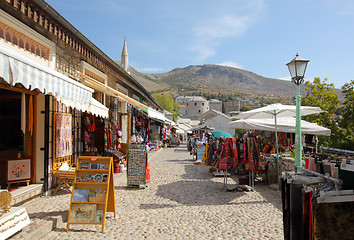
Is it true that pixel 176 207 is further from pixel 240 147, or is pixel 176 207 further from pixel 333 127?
pixel 333 127

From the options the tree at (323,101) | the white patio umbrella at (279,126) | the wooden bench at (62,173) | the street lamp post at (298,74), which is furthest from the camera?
the tree at (323,101)

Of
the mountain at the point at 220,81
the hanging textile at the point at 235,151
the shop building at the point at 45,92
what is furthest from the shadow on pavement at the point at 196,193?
the mountain at the point at 220,81

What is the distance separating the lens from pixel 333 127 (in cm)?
1341

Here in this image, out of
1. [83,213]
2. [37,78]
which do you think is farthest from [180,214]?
[37,78]

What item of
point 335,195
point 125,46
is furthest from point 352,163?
point 125,46

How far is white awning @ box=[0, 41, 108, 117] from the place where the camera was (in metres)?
2.61

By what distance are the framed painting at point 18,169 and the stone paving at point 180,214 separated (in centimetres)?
71

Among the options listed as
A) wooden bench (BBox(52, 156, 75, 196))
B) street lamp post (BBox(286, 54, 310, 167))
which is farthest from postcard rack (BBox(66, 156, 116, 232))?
street lamp post (BBox(286, 54, 310, 167))

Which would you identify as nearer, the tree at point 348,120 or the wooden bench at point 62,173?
the wooden bench at point 62,173

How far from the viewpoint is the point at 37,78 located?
309cm

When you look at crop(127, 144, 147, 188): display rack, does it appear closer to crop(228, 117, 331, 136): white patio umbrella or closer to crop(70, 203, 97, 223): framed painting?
crop(70, 203, 97, 223): framed painting

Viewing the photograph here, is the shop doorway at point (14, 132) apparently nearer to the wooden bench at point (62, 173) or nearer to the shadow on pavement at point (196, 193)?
the wooden bench at point (62, 173)

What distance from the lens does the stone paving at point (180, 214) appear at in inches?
155

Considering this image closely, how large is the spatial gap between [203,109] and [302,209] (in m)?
86.8
